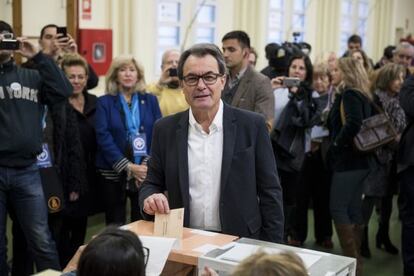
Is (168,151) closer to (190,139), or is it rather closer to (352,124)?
(190,139)

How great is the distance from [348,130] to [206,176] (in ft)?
5.78

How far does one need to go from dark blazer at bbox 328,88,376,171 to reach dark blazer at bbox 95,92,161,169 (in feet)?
3.90

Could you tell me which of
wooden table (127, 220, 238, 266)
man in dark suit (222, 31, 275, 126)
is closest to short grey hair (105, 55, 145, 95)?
man in dark suit (222, 31, 275, 126)

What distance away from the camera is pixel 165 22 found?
6.44 m

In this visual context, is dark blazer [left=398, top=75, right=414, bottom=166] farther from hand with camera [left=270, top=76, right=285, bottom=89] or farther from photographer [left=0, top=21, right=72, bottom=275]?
photographer [left=0, top=21, right=72, bottom=275]

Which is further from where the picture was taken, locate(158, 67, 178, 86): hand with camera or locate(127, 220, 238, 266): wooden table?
locate(158, 67, 178, 86): hand with camera

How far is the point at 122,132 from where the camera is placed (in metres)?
3.62

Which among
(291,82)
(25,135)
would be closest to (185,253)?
(25,135)

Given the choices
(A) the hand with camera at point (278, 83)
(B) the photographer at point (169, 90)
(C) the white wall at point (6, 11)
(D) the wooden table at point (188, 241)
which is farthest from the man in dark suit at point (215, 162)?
(C) the white wall at point (6, 11)

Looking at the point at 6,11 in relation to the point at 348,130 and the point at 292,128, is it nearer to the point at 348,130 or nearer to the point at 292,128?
the point at 292,128

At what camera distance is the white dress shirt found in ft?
6.81

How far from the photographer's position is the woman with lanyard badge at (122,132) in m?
3.58

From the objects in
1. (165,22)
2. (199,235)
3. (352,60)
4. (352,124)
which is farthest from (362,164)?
(165,22)

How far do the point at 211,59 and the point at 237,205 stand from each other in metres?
0.53
